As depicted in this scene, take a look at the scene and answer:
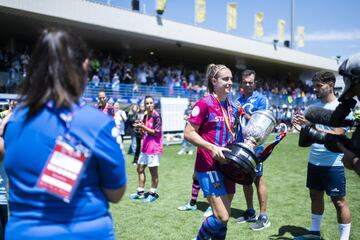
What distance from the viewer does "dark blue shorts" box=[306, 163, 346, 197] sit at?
4.52 meters

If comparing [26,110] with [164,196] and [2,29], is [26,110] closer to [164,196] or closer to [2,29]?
[164,196]

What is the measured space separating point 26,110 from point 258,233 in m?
4.33

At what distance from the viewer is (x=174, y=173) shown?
10.3m

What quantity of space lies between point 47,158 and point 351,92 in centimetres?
185

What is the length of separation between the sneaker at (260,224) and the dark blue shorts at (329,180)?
110 centimetres

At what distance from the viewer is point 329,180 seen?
4.57m

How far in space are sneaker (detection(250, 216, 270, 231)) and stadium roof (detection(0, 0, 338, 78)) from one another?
13.1m

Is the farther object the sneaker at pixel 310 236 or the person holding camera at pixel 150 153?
the person holding camera at pixel 150 153

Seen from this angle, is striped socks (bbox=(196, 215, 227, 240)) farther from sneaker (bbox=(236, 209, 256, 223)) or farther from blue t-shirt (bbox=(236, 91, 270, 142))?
blue t-shirt (bbox=(236, 91, 270, 142))

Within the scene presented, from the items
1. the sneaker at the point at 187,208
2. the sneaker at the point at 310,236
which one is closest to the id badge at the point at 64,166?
the sneaker at the point at 310,236

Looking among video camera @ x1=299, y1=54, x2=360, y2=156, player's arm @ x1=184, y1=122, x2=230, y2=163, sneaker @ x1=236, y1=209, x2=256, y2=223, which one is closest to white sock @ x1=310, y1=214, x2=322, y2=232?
sneaker @ x1=236, y1=209, x2=256, y2=223

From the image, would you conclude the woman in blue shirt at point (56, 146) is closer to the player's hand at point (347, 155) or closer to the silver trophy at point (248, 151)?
the player's hand at point (347, 155)

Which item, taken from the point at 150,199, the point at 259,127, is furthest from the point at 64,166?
the point at 150,199

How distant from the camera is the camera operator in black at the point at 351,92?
87.6 inches
